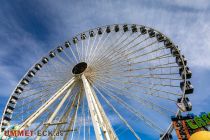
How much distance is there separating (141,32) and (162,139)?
1118cm

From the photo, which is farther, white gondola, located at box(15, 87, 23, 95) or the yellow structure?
white gondola, located at box(15, 87, 23, 95)

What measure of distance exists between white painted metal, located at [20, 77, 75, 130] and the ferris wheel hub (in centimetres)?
86

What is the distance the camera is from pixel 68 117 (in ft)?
80.9

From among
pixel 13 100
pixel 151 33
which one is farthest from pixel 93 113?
Result: pixel 13 100

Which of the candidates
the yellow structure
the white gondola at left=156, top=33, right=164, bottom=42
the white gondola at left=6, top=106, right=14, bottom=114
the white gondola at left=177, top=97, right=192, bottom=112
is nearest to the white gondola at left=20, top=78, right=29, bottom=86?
the white gondola at left=6, top=106, right=14, bottom=114

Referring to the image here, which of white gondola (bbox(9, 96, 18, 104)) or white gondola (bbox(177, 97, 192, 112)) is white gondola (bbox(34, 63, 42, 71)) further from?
white gondola (bbox(177, 97, 192, 112))

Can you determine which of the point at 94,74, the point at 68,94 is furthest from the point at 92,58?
the point at 68,94

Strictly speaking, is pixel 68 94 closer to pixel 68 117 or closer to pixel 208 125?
pixel 68 117

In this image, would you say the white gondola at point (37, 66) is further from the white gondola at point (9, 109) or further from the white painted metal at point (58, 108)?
the white painted metal at point (58, 108)

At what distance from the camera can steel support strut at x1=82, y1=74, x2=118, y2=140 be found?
1993cm

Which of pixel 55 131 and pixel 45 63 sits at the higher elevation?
pixel 45 63

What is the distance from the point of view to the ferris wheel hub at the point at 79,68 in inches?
1023

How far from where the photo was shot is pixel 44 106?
24.1 metres

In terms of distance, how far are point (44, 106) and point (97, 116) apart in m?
5.48
